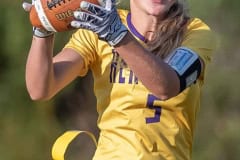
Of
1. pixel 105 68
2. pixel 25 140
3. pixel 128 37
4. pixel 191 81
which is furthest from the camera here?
pixel 25 140

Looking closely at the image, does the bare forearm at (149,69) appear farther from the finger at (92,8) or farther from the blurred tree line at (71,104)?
the blurred tree line at (71,104)

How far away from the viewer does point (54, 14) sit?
12.1ft

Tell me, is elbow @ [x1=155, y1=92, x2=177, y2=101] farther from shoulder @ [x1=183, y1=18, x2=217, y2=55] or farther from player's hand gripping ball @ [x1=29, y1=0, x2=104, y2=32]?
player's hand gripping ball @ [x1=29, y1=0, x2=104, y2=32]

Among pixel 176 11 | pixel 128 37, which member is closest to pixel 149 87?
pixel 128 37

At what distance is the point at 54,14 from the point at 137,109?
546mm

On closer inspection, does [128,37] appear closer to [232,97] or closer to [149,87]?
[149,87]

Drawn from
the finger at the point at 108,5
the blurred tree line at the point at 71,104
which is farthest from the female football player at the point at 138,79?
the blurred tree line at the point at 71,104

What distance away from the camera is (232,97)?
8.04m

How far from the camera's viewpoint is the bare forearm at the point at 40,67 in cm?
390

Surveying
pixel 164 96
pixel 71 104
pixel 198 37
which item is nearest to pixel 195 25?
pixel 198 37

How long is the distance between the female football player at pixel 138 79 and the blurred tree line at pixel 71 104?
360 cm

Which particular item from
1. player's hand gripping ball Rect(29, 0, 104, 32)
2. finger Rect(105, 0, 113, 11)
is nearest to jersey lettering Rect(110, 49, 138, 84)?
player's hand gripping ball Rect(29, 0, 104, 32)

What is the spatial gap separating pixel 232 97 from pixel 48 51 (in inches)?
168

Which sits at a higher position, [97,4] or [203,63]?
[97,4]
